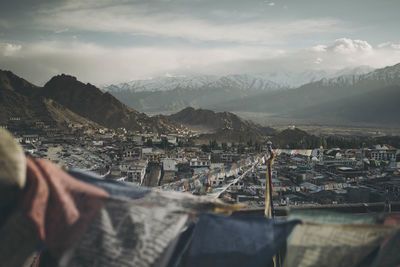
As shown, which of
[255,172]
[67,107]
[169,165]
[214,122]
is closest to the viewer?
[255,172]

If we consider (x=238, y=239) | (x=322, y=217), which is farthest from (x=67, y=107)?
(x=322, y=217)

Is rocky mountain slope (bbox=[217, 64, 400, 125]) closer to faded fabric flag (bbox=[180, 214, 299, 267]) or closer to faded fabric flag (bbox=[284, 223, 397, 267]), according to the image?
faded fabric flag (bbox=[284, 223, 397, 267])

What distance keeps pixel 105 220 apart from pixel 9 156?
0.49 meters

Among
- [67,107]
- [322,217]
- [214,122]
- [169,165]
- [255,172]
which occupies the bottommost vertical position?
[169,165]

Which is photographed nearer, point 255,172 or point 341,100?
point 255,172

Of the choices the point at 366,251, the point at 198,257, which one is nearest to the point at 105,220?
the point at 198,257

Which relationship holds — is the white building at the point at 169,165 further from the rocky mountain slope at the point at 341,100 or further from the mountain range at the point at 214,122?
the rocky mountain slope at the point at 341,100

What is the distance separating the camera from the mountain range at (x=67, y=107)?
56.0 metres

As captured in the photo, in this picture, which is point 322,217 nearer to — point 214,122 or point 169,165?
point 169,165

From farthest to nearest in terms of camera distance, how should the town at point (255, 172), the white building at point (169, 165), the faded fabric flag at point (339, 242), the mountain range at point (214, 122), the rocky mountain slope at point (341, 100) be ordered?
the rocky mountain slope at point (341, 100)
the mountain range at point (214, 122)
the white building at point (169, 165)
the town at point (255, 172)
the faded fabric flag at point (339, 242)

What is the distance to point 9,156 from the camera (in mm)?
1219

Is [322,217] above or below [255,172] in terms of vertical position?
above

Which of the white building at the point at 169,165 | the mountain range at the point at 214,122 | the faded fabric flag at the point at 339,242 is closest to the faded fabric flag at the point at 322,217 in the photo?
the faded fabric flag at the point at 339,242

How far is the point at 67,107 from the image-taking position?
237ft
